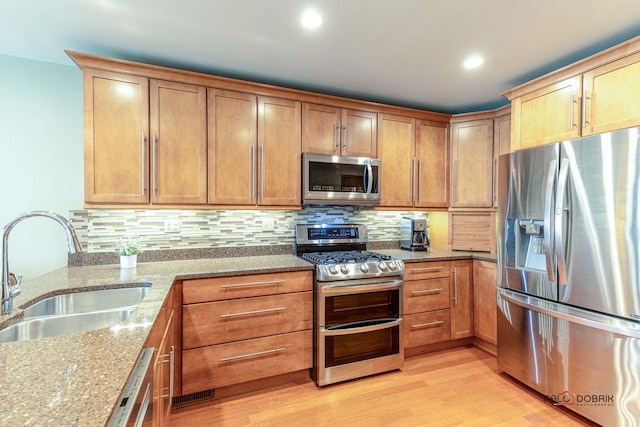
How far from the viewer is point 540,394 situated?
2.21 m

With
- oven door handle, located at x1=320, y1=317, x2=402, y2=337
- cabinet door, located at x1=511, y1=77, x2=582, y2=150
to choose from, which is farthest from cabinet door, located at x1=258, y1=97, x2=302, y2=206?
cabinet door, located at x1=511, y1=77, x2=582, y2=150

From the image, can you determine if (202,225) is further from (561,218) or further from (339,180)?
(561,218)

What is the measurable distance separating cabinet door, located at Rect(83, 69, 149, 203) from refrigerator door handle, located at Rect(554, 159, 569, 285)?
9.23 ft

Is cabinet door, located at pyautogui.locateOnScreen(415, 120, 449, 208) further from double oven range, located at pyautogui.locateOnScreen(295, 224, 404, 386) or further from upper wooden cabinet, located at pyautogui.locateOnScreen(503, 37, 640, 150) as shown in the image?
double oven range, located at pyautogui.locateOnScreen(295, 224, 404, 386)

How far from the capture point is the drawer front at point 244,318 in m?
2.02

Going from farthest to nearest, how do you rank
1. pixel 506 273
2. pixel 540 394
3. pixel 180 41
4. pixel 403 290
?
pixel 403 290 < pixel 506 273 < pixel 540 394 < pixel 180 41

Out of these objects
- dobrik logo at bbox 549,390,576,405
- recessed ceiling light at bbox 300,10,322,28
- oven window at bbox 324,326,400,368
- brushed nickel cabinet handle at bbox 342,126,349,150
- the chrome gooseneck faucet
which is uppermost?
recessed ceiling light at bbox 300,10,322,28

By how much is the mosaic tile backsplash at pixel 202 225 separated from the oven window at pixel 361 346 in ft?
3.32

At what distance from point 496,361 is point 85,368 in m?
3.04

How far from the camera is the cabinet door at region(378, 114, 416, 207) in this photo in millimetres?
2956

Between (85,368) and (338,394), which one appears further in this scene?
(338,394)

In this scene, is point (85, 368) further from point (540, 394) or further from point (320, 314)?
point (540, 394)

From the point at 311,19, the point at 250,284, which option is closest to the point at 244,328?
the point at 250,284

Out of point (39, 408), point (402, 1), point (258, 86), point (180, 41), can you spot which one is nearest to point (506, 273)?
point (402, 1)
